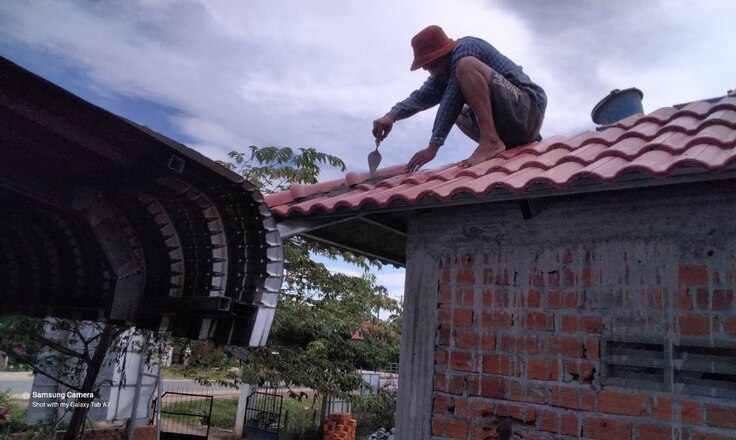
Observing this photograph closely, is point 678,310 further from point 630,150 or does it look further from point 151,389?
point 151,389

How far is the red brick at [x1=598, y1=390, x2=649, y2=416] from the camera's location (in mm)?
2438

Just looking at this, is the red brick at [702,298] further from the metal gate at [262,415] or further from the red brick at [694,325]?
the metal gate at [262,415]

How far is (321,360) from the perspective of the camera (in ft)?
27.5

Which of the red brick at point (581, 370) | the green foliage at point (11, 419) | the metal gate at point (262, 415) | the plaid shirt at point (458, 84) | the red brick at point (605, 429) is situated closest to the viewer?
the red brick at point (605, 429)

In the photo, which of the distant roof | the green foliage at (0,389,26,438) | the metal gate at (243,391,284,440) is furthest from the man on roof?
the metal gate at (243,391,284,440)

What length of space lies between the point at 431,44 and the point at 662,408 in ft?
10.2

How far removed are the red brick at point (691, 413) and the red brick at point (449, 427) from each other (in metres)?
1.06

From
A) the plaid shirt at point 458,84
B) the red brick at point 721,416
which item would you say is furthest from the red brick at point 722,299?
the plaid shirt at point 458,84

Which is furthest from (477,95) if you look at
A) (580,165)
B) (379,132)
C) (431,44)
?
(580,165)

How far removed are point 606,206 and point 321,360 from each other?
6.43 meters

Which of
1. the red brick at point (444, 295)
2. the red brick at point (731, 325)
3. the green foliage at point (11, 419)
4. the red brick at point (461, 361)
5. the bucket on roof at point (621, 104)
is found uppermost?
the bucket on roof at point (621, 104)

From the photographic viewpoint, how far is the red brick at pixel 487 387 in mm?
2812

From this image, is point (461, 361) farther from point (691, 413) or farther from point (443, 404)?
point (691, 413)

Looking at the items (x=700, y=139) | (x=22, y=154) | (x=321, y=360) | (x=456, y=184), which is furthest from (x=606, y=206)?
(x=321, y=360)
